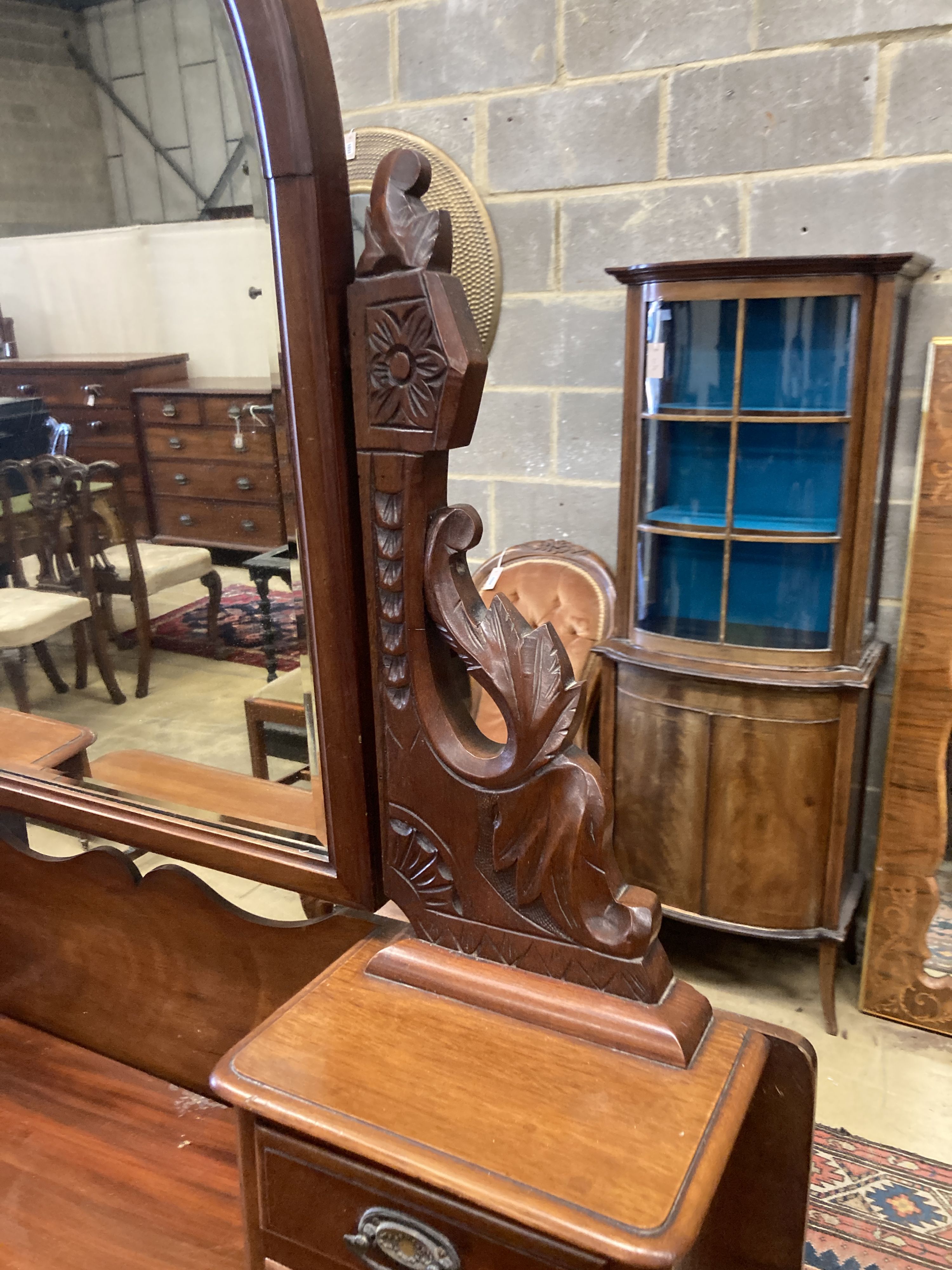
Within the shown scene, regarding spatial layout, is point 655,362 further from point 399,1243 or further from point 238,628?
point 399,1243

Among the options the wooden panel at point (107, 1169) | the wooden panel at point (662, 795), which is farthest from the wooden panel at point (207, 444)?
the wooden panel at point (662, 795)

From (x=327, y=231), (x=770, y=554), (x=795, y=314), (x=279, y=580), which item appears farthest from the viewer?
(x=770, y=554)

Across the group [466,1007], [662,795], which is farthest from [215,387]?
[662,795]

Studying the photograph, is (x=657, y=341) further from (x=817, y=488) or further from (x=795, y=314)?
(x=817, y=488)

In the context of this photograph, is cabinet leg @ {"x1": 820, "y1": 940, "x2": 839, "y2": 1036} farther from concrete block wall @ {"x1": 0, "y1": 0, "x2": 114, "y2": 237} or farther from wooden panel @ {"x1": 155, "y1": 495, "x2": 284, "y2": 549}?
concrete block wall @ {"x1": 0, "y1": 0, "x2": 114, "y2": 237}

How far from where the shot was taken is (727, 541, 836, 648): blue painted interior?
6.14ft

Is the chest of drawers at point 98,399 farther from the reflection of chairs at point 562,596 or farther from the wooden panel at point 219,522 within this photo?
the reflection of chairs at point 562,596

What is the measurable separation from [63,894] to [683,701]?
1.25 m

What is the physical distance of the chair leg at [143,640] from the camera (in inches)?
37.1

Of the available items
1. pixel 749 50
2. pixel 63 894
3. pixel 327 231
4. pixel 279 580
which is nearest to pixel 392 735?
pixel 279 580

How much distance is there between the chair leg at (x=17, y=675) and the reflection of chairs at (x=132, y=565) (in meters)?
0.14

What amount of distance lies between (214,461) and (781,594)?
138cm

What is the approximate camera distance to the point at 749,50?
1.88m

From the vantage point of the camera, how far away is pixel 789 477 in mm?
1883
